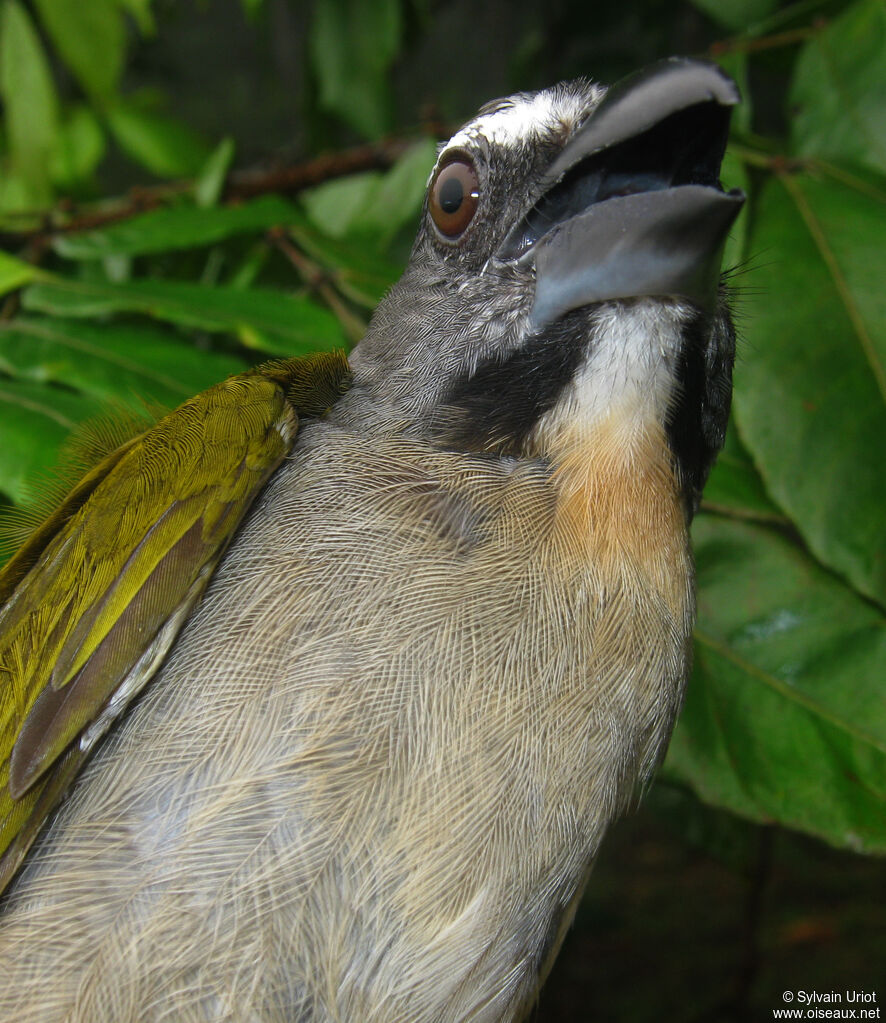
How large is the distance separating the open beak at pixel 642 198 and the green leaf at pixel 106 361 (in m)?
0.93

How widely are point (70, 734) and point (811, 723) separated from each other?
4.74 ft

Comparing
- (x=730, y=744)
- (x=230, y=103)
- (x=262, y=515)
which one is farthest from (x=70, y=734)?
(x=230, y=103)

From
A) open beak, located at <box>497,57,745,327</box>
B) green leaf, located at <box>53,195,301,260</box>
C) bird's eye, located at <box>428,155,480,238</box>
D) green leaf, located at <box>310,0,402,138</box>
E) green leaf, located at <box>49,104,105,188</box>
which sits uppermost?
green leaf, located at <box>49,104,105,188</box>

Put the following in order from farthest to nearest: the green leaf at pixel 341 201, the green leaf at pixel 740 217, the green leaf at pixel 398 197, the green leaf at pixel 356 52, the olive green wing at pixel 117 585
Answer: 1. the green leaf at pixel 356 52
2. the green leaf at pixel 341 201
3. the green leaf at pixel 398 197
4. the green leaf at pixel 740 217
5. the olive green wing at pixel 117 585

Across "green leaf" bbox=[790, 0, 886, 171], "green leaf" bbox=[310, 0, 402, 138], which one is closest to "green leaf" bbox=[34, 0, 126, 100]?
"green leaf" bbox=[310, 0, 402, 138]

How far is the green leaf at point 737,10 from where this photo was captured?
7.91 ft

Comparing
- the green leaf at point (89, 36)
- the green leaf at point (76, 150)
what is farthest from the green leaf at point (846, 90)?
the green leaf at point (76, 150)

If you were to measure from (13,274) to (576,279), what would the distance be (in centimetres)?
135

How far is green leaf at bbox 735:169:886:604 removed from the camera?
1817 millimetres

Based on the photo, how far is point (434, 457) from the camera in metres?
1.33

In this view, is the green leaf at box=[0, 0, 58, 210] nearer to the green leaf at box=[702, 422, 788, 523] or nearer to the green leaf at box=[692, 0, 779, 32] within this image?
the green leaf at box=[692, 0, 779, 32]

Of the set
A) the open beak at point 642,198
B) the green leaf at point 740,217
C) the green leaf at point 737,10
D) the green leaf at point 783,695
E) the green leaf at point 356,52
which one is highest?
the green leaf at point 356,52

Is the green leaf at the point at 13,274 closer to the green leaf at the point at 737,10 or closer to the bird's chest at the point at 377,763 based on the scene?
the bird's chest at the point at 377,763

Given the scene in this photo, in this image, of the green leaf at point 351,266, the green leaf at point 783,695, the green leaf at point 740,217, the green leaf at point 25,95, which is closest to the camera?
the green leaf at point 783,695
